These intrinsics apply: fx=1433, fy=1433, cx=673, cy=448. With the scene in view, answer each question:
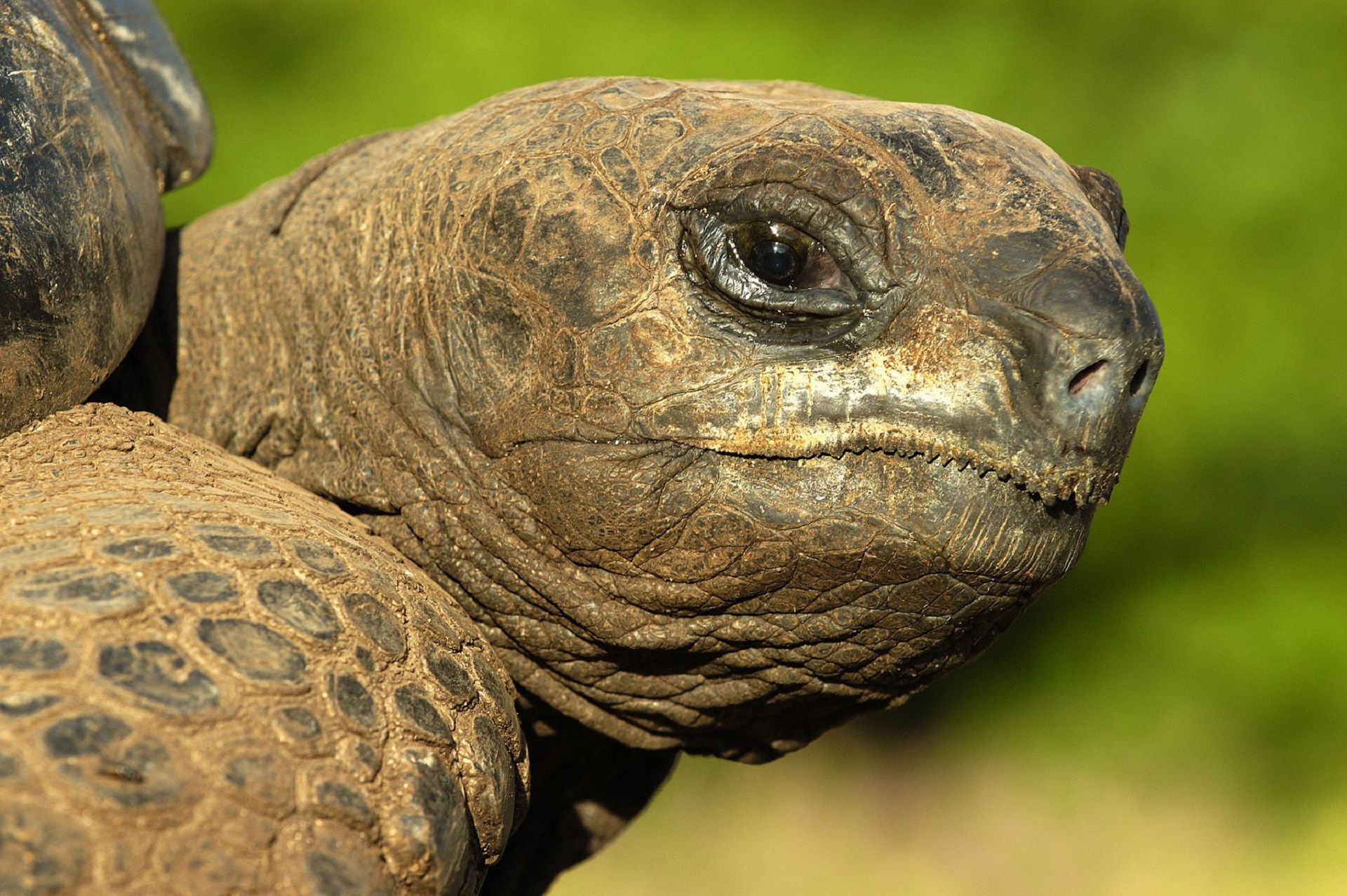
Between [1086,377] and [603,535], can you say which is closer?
[1086,377]

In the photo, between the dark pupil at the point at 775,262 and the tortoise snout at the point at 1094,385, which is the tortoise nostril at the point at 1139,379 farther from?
the dark pupil at the point at 775,262

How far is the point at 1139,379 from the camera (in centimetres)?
162

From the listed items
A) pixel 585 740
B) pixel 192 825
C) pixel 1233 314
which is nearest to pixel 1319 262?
pixel 1233 314

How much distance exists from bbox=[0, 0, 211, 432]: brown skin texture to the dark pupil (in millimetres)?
775

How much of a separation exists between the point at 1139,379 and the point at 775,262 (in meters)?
0.43

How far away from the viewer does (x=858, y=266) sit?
1.63 metres

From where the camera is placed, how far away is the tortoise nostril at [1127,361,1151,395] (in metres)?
1.61

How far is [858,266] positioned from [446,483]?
0.59 m

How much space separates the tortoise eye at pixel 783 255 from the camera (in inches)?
64.7

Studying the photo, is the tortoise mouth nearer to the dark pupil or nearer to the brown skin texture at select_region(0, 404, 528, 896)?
the dark pupil

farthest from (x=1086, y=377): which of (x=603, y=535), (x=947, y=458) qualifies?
(x=603, y=535)

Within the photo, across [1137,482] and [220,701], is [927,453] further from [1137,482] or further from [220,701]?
[1137,482]

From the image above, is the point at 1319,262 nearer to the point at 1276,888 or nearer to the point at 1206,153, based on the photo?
the point at 1206,153

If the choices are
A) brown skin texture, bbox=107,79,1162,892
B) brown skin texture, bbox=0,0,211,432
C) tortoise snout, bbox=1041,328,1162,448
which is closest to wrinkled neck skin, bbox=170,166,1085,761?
brown skin texture, bbox=107,79,1162,892
